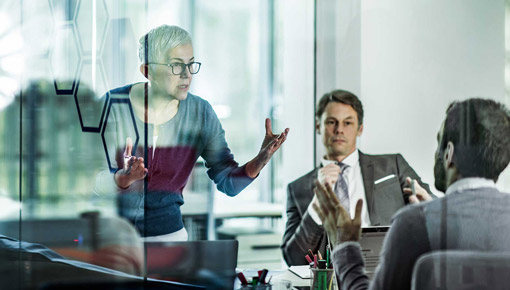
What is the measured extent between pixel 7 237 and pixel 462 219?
4.49 feet

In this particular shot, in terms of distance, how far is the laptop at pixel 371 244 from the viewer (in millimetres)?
1445

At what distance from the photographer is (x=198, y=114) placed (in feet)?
5.23

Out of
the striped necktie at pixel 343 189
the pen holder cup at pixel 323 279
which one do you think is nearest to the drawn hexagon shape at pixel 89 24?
the striped necktie at pixel 343 189

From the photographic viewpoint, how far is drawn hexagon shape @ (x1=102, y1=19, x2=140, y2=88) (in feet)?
5.20

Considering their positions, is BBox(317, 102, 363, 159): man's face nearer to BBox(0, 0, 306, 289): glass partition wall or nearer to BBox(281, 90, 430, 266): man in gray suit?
BBox(281, 90, 430, 266): man in gray suit

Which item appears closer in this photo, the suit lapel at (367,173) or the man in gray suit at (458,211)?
the man in gray suit at (458,211)

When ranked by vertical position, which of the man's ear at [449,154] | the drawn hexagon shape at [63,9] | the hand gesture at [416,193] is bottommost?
the hand gesture at [416,193]

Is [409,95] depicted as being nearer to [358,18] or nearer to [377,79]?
[377,79]

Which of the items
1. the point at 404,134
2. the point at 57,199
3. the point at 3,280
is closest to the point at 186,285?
the point at 57,199

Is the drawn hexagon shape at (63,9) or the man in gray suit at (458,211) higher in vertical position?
the drawn hexagon shape at (63,9)

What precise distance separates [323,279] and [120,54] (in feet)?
2.88

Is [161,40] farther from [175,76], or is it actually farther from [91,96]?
[91,96]

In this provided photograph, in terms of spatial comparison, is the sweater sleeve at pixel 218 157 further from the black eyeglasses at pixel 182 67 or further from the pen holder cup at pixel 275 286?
the pen holder cup at pixel 275 286

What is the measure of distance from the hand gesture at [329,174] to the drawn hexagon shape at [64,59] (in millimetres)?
800
